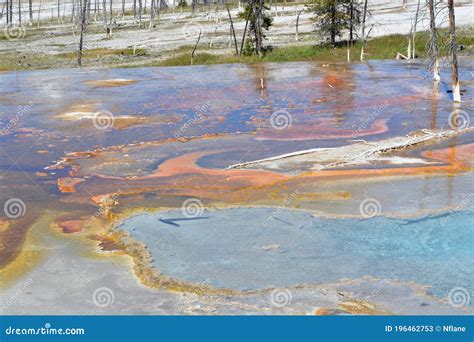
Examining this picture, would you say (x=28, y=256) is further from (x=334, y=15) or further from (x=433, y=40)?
(x=334, y=15)

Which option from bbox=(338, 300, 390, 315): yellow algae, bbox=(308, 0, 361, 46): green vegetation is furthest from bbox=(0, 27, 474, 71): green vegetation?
bbox=(338, 300, 390, 315): yellow algae

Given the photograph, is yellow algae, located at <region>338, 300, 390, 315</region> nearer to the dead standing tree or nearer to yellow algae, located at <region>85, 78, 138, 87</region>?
the dead standing tree

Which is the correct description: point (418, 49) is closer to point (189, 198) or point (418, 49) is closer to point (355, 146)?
point (355, 146)

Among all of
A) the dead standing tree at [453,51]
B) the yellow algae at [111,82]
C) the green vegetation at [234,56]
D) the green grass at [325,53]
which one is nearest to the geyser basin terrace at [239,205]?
the dead standing tree at [453,51]

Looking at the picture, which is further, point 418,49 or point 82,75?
point 418,49

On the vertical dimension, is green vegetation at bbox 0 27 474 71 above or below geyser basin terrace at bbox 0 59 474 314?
above

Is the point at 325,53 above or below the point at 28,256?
above

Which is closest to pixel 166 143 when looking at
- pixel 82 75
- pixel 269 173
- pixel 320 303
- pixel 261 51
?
pixel 269 173

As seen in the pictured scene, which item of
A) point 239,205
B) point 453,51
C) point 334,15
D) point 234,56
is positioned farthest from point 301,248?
point 334,15
